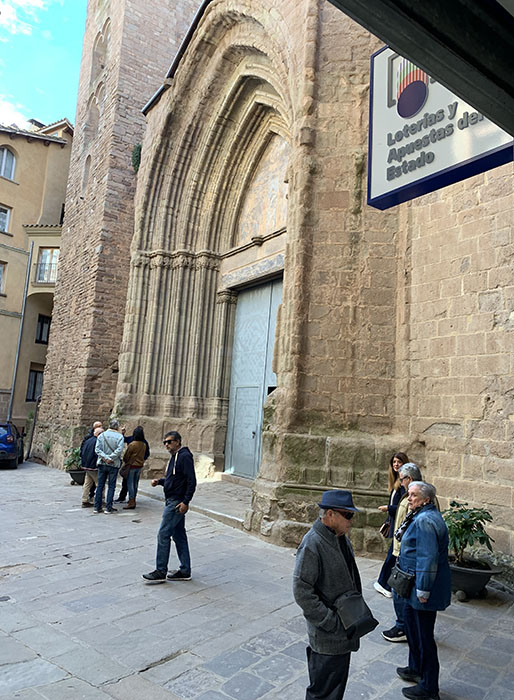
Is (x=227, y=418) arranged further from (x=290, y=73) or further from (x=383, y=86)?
(x=383, y=86)

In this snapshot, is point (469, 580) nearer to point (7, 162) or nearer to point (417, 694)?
point (417, 694)

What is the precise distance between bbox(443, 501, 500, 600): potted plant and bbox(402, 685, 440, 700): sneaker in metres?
1.86

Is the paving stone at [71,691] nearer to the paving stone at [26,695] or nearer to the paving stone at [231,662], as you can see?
the paving stone at [26,695]

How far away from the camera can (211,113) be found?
12.0 m

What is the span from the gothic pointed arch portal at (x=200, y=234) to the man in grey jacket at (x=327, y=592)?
8.61 m

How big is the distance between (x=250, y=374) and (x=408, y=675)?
8.03 m

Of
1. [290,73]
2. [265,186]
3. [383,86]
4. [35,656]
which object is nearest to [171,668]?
[35,656]

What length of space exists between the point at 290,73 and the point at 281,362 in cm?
455

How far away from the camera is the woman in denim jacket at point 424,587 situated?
286 centimetres

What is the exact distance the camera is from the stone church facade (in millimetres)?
5922

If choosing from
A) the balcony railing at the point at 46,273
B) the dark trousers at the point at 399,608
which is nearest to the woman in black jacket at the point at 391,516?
the dark trousers at the point at 399,608

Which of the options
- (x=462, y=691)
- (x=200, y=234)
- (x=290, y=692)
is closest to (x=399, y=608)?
(x=462, y=691)

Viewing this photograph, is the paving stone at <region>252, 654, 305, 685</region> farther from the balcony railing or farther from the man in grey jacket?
the balcony railing

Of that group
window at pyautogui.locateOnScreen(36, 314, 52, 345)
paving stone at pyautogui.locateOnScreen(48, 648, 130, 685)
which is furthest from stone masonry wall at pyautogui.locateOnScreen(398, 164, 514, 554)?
window at pyautogui.locateOnScreen(36, 314, 52, 345)
